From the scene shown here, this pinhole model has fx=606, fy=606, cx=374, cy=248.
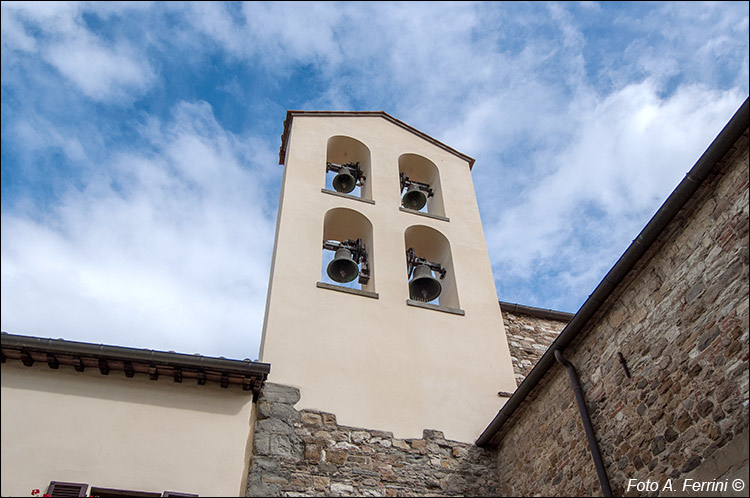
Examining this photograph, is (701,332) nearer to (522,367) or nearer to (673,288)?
(673,288)

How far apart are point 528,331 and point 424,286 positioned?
1.76 meters

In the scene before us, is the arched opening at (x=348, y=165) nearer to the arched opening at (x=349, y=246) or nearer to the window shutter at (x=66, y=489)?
the arched opening at (x=349, y=246)

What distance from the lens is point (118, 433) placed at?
603 cm

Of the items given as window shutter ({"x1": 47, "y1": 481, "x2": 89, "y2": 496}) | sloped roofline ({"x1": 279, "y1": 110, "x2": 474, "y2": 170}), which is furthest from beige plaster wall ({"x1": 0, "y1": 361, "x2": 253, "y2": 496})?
sloped roofline ({"x1": 279, "y1": 110, "x2": 474, "y2": 170})

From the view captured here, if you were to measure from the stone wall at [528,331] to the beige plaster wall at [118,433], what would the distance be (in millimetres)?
4202

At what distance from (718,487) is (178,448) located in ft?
15.6

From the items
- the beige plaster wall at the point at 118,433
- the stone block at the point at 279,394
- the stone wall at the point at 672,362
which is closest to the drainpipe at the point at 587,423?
the stone wall at the point at 672,362

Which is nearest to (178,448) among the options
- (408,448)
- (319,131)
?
(408,448)

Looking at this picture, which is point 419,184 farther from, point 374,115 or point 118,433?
point 118,433

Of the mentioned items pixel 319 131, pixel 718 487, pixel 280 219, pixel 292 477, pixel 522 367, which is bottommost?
pixel 718 487

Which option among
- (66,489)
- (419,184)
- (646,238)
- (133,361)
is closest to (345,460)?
(133,361)

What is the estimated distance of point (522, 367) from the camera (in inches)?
343

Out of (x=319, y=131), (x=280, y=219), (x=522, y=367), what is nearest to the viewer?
(x=522, y=367)

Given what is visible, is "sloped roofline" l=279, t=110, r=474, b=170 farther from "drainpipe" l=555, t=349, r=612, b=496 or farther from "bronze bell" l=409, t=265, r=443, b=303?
"drainpipe" l=555, t=349, r=612, b=496
